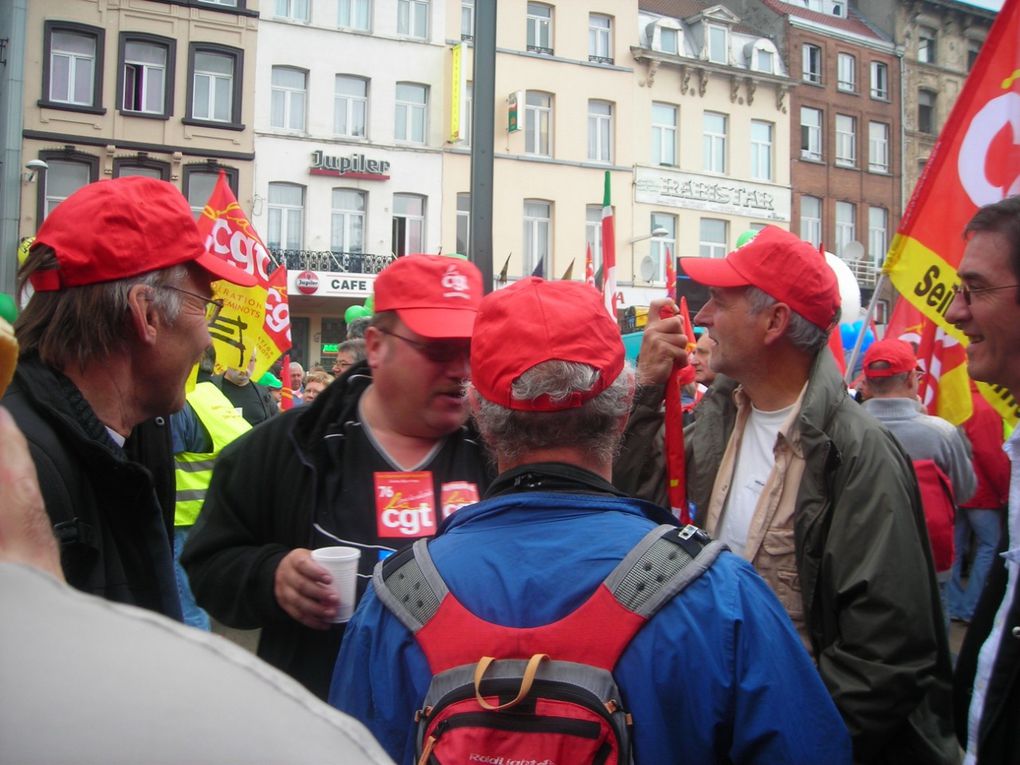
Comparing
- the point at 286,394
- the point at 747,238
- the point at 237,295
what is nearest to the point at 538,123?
the point at 286,394

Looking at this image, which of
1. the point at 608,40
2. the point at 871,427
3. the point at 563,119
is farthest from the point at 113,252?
the point at 608,40

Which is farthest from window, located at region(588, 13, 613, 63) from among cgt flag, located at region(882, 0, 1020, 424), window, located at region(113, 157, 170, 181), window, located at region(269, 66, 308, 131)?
cgt flag, located at region(882, 0, 1020, 424)

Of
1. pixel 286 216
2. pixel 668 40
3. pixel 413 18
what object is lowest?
pixel 286 216

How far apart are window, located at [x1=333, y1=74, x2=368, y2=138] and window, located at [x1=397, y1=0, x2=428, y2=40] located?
1906 mm

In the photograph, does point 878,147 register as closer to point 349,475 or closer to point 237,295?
point 237,295

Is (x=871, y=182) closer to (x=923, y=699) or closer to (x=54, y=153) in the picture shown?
(x=54, y=153)

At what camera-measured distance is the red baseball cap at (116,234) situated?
197 cm

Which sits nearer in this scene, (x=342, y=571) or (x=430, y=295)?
(x=342, y=571)

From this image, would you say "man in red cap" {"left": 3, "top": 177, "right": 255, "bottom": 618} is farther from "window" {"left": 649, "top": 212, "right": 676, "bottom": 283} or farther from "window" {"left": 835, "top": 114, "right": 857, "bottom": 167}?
"window" {"left": 835, "top": 114, "right": 857, "bottom": 167}

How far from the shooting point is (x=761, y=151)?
30719 mm

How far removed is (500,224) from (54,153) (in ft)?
37.4

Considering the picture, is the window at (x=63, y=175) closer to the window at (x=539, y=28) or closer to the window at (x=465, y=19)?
the window at (x=465, y=19)

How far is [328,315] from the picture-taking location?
25.3m

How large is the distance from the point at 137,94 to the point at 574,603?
25206 millimetres
